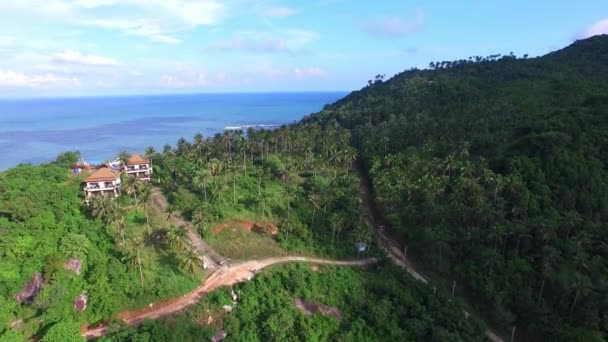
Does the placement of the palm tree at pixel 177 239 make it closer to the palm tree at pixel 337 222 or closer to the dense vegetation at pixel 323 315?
the dense vegetation at pixel 323 315

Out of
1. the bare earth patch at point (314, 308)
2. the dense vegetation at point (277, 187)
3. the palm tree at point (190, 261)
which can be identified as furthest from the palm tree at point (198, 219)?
the bare earth patch at point (314, 308)

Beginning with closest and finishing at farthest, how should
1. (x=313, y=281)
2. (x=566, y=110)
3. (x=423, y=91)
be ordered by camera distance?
(x=313, y=281), (x=566, y=110), (x=423, y=91)

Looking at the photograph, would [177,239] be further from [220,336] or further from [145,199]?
[220,336]

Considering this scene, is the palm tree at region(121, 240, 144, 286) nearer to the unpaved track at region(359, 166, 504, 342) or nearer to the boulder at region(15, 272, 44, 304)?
the boulder at region(15, 272, 44, 304)

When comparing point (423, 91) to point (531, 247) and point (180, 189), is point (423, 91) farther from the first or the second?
point (180, 189)

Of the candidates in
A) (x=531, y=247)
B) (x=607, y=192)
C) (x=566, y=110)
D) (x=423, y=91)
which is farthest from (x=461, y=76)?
(x=531, y=247)

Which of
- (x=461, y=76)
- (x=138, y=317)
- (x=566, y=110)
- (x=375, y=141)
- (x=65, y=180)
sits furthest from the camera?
(x=461, y=76)

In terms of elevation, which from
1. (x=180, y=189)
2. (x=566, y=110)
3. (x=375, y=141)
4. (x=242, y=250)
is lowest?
(x=242, y=250)

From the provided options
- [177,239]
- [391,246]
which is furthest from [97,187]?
[391,246]
